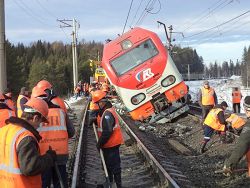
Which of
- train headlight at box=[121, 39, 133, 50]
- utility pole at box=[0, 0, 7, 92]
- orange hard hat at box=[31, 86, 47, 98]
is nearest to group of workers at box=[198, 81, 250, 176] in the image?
orange hard hat at box=[31, 86, 47, 98]

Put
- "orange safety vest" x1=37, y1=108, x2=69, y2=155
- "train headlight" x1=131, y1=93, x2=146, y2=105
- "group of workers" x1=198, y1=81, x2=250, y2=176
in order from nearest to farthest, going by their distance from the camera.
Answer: "orange safety vest" x1=37, y1=108, x2=69, y2=155
"group of workers" x1=198, y1=81, x2=250, y2=176
"train headlight" x1=131, y1=93, x2=146, y2=105

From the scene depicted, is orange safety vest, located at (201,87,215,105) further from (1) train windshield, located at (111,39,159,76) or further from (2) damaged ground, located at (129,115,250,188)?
(1) train windshield, located at (111,39,159,76)

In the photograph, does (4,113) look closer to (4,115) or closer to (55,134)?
(4,115)

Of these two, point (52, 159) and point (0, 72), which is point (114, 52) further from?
point (52, 159)

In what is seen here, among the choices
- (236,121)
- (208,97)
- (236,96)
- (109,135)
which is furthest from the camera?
(236,96)

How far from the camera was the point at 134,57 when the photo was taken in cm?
1647

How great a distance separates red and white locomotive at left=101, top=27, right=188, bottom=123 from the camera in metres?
16.2

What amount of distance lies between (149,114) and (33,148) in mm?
12926

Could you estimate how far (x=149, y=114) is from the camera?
16531 mm

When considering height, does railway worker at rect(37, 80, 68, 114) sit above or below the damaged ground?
above

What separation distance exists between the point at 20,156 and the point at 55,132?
2118 mm

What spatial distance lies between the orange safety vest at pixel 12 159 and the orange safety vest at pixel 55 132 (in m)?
1.84

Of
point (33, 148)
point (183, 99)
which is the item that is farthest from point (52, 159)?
point (183, 99)

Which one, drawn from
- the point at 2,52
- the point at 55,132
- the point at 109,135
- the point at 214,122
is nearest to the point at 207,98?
the point at 214,122
